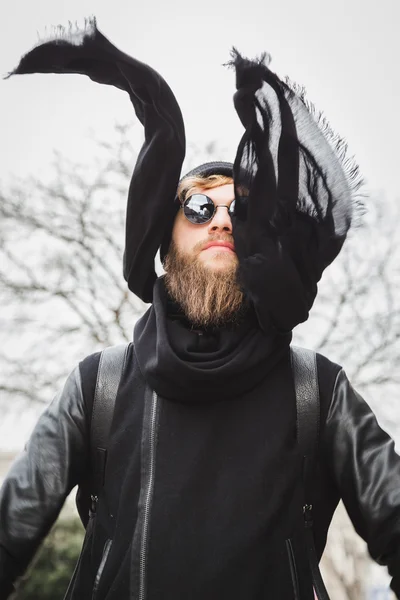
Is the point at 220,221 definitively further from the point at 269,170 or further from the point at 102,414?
the point at 102,414

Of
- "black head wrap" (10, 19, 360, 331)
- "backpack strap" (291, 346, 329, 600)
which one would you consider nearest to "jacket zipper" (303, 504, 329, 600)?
"backpack strap" (291, 346, 329, 600)

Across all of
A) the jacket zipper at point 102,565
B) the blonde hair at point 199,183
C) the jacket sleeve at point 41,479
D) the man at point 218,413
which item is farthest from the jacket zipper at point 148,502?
the blonde hair at point 199,183

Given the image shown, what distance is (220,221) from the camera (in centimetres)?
219

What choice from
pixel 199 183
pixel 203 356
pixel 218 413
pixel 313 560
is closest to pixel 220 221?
pixel 199 183

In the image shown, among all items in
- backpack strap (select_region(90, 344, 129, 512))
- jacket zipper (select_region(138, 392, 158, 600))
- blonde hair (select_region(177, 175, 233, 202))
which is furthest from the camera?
blonde hair (select_region(177, 175, 233, 202))

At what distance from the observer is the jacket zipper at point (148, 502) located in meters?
1.82

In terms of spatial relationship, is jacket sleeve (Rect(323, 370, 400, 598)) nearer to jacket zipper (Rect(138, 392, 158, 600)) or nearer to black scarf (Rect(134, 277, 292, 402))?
black scarf (Rect(134, 277, 292, 402))

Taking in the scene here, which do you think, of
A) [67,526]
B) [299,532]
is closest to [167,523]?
[299,532]

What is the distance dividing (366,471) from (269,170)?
0.96 m

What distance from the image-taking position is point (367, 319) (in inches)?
349

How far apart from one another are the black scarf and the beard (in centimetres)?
4

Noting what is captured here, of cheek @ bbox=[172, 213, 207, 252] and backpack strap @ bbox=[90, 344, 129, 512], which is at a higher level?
cheek @ bbox=[172, 213, 207, 252]

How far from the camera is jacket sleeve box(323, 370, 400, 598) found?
191cm

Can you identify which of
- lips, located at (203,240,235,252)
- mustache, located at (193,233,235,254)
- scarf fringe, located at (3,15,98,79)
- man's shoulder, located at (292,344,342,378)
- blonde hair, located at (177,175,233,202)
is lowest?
man's shoulder, located at (292,344,342,378)
